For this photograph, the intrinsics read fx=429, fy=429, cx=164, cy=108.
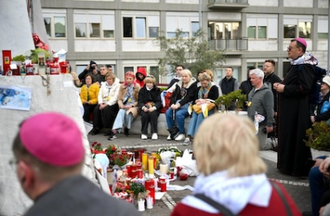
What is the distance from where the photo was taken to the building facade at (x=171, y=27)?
30.8 m

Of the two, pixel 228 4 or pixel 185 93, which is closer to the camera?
Result: pixel 185 93

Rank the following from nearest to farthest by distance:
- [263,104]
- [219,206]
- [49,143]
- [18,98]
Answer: [49,143], [219,206], [18,98], [263,104]

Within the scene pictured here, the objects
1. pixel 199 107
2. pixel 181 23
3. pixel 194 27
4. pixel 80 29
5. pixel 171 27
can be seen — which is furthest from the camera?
pixel 194 27

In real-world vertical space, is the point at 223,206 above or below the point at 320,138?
above

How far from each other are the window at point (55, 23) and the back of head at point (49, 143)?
2972 centimetres

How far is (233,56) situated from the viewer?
115 feet

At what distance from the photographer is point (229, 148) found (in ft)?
6.34

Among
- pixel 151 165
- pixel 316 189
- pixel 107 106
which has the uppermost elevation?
pixel 107 106

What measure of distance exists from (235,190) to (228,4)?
109ft

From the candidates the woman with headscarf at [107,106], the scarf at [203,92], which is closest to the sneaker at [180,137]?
the scarf at [203,92]

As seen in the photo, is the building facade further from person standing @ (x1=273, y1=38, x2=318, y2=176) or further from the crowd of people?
person standing @ (x1=273, y1=38, x2=318, y2=176)

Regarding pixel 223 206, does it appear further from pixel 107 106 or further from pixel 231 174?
pixel 107 106

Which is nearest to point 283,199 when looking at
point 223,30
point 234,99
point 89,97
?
point 234,99

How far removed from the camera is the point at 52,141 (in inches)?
65.9
